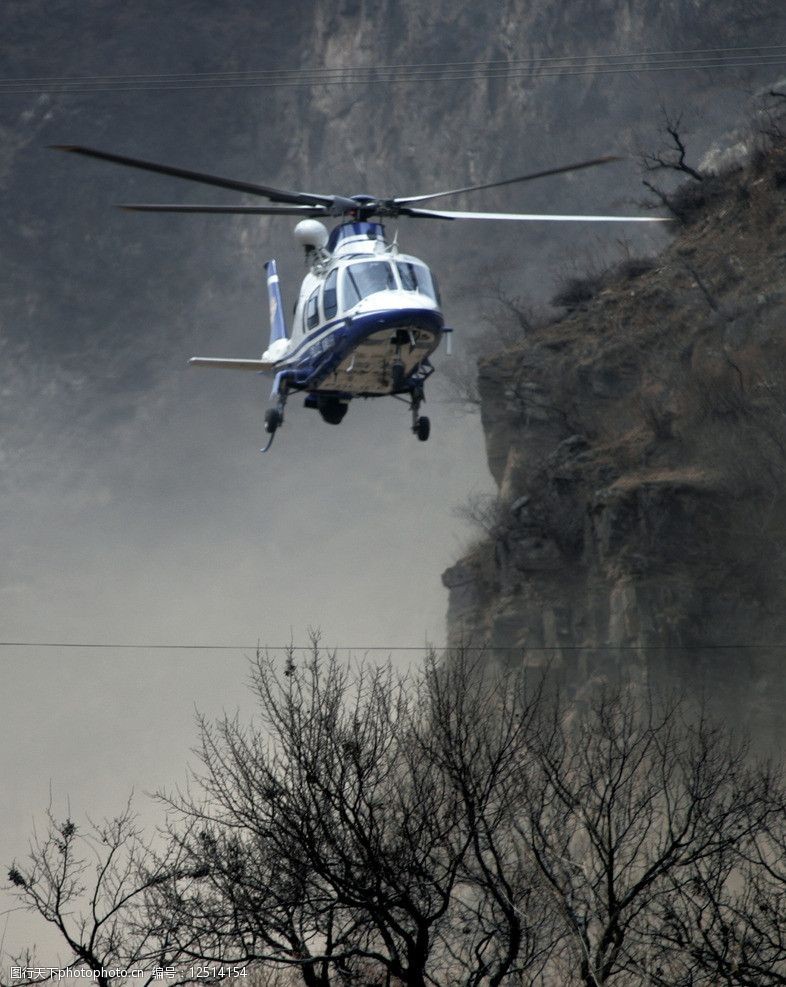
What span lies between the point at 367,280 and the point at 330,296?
0.93m

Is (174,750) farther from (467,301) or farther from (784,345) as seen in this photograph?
(784,345)

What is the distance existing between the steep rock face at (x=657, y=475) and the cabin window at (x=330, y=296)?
14.4 metres

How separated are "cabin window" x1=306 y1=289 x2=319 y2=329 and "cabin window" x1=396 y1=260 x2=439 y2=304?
1911 mm

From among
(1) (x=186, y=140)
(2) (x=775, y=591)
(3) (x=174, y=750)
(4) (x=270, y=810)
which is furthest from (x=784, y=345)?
(1) (x=186, y=140)

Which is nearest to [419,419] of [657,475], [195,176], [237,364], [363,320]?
[363,320]

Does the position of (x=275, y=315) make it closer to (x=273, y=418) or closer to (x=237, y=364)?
(x=237, y=364)

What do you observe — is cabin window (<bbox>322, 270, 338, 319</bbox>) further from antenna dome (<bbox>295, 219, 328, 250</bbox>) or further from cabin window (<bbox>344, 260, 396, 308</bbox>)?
antenna dome (<bbox>295, 219, 328, 250</bbox>)

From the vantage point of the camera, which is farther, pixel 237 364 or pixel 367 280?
pixel 237 364

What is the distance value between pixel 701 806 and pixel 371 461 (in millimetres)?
80866

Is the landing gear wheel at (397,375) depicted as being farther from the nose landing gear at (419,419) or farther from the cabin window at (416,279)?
the cabin window at (416,279)

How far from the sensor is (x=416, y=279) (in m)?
24.4

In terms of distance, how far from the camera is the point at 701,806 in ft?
61.5

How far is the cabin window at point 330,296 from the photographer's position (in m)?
24.5

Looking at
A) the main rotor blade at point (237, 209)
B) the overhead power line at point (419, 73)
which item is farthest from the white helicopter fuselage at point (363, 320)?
the overhead power line at point (419, 73)
